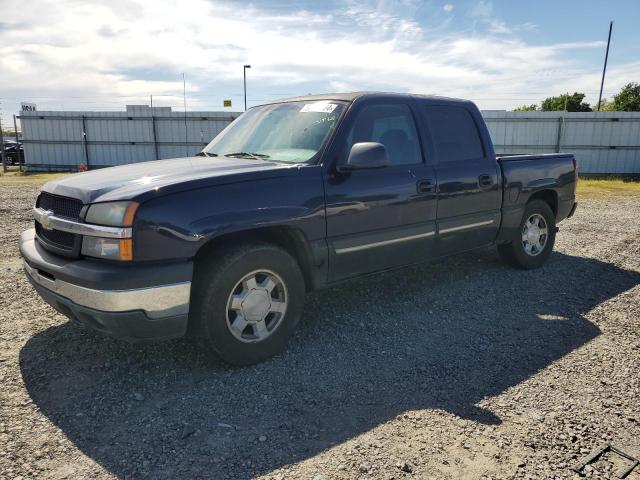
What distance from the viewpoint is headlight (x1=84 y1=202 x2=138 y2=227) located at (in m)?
2.95

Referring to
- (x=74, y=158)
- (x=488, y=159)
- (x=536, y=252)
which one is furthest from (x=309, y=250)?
(x=74, y=158)

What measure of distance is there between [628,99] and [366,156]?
49.9m

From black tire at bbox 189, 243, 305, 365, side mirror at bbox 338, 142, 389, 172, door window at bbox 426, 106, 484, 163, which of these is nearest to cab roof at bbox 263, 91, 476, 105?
door window at bbox 426, 106, 484, 163

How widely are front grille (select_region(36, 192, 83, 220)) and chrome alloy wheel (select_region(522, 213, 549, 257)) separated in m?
4.76

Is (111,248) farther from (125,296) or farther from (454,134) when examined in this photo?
(454,134)

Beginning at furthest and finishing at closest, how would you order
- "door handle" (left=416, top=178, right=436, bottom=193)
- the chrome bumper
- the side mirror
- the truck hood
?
1. "door handle" (left=416, top=178, right=436, bottom=193)
2. the side mirror
3. the truck hood
4. the chrome bumper

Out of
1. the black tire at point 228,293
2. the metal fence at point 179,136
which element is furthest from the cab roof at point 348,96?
the metal fence at point 179,136

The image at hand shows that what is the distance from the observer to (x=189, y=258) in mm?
3135

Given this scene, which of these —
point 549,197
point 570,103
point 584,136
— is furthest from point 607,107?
point 549,197

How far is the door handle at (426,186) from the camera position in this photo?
4402 mm

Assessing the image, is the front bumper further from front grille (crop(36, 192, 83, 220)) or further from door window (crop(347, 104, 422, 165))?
door window (crop(347, 104, 422, 165))

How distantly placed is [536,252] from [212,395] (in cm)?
454

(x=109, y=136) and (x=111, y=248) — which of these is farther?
(x=109, y=136)

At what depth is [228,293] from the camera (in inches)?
131
